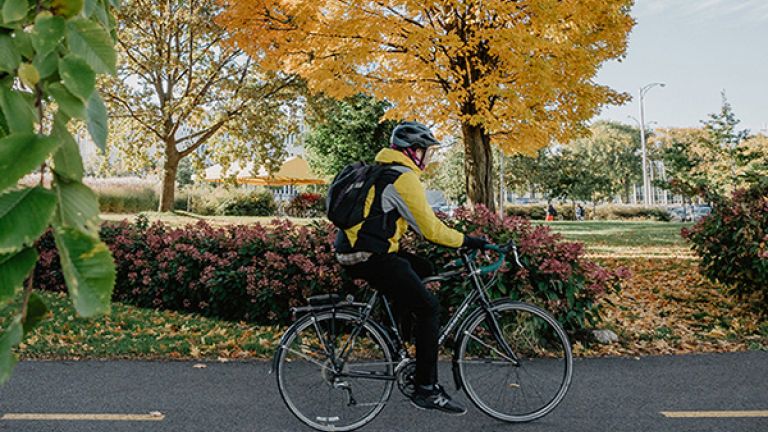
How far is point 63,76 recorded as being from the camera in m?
1.03

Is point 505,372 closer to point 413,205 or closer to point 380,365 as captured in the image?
point 380,365

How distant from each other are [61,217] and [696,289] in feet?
33.7

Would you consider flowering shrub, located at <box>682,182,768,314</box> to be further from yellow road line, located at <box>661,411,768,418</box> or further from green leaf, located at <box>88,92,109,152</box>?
green leaf, located at <box>88,92,109,152</box>

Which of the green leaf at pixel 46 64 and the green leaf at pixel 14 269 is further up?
the green leaf at pixel 46 64

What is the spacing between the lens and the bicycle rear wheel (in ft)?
13.5

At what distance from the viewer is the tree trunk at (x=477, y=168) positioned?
12383 millimetres

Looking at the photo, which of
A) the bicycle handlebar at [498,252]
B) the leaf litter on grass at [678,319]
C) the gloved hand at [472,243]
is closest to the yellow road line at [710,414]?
the bicycle handlebar at [498,252]

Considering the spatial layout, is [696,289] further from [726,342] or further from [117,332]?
[117,332]

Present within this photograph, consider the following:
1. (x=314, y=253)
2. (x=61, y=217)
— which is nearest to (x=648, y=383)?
(x=314, y=253)

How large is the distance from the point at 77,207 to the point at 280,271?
6159 mm

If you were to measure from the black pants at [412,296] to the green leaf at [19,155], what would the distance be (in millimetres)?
2990

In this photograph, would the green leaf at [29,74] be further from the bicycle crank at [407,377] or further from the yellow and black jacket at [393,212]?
the bicycle crank at [407,377]

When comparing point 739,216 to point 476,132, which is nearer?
point 739,216

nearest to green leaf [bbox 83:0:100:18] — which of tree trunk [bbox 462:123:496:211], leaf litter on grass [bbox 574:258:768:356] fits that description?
leaf litter on grass [bbox 574:258:768:356]
